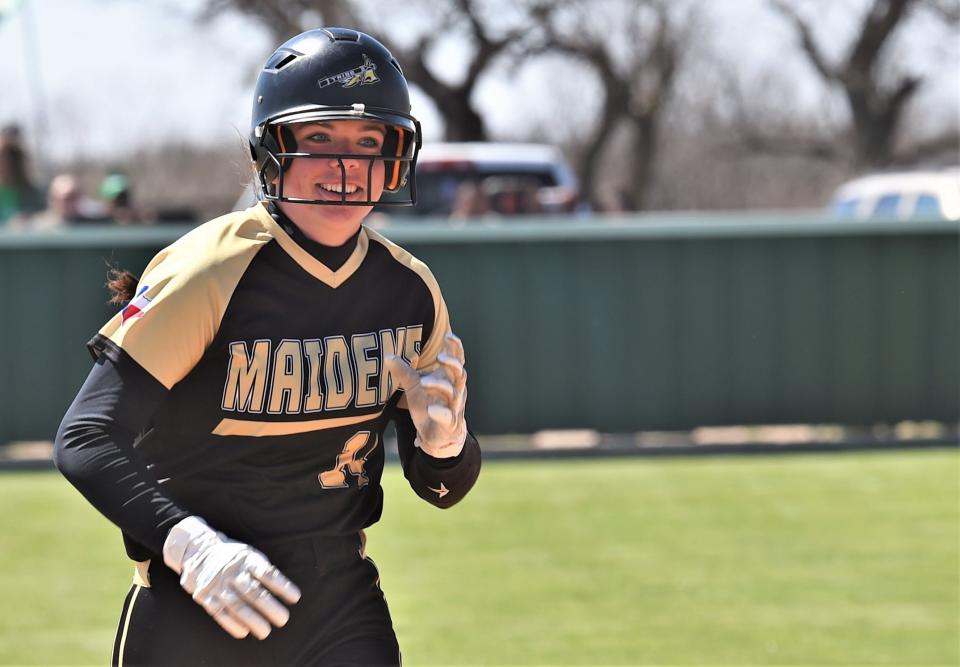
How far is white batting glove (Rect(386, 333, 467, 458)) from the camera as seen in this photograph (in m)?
3.18

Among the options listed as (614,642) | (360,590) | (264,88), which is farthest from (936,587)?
(264,88)

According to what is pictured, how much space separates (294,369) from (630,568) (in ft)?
14.7

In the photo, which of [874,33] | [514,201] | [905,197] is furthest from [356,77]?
[874,33]

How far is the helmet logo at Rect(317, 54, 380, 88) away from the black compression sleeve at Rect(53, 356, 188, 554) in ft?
2.62

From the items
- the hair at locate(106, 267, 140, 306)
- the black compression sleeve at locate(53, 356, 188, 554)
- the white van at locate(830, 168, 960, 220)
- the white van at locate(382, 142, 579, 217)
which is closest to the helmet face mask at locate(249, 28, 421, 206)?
the hair at locate(106, 267, 140, 306)

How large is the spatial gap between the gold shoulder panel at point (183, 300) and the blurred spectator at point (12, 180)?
31.8 ft

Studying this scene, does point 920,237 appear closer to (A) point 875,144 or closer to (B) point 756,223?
(B) point 756,223

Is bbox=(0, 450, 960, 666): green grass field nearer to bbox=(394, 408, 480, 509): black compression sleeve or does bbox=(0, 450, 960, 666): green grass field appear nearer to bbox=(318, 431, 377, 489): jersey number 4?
bbox=(394, 408, 480, 509): black compression sleeve

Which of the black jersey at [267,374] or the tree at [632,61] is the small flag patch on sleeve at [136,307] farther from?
the tree at [632,61]

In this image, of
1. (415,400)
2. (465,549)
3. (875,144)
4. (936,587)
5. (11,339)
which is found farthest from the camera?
(875,144)

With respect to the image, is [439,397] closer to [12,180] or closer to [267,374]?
[267,374]

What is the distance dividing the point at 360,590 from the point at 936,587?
438 centimetres

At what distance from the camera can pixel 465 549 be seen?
7.94 metres

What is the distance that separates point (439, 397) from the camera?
3.21 metres
